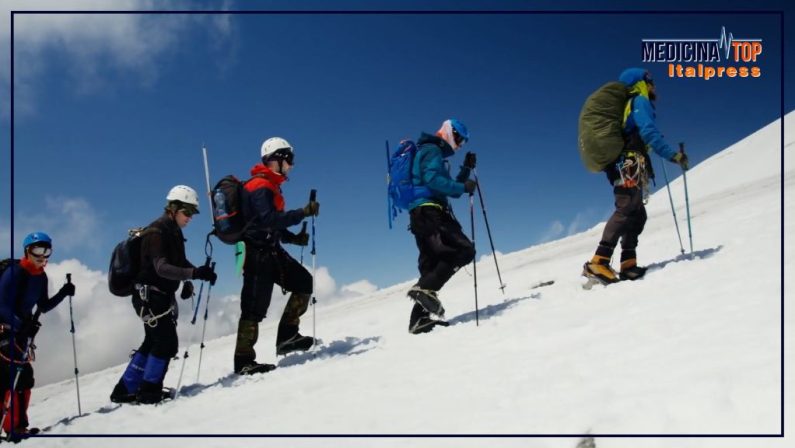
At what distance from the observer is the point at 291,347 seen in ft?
27.2

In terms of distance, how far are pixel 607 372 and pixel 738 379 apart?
929mm

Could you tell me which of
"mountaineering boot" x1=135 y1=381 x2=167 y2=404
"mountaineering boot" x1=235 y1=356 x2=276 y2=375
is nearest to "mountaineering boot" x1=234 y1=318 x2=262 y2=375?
"mountaineering boot" x1=235 y1=356 x2=276 y2=375

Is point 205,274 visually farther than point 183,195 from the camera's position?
No

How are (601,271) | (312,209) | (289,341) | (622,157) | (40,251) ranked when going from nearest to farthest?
(40,251) < (312,209) < (601,271) < (622,157) < (289,341)

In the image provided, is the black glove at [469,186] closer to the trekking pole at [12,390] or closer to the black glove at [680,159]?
the black glove at [680,159]

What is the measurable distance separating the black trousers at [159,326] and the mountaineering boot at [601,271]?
19.5 ft

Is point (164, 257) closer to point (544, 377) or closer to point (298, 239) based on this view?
point (298, 239)

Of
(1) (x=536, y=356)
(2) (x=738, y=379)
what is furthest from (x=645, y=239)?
(2) (x=738, y=379)

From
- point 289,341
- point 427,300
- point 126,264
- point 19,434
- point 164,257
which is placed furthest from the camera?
point 289,341

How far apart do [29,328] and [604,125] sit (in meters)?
8.23

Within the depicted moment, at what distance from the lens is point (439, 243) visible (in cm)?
776

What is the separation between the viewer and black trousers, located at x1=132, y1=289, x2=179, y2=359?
6891mm

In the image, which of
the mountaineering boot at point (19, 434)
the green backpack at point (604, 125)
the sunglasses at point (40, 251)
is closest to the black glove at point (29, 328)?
the sunglasses at point (40, 251)

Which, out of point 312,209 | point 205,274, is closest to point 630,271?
point 312,209
